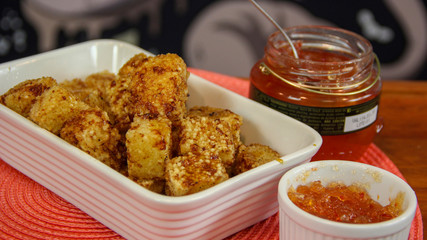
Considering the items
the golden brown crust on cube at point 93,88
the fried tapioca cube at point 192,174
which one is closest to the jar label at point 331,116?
the fried tapioca cube at point 192,174

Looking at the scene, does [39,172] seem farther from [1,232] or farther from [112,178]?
[112,178]

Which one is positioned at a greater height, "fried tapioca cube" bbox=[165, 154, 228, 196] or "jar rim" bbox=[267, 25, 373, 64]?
"jar rim" bbox=[267, 25, 373, 64]

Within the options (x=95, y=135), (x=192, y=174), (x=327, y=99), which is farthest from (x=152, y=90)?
(x=327, y=99)

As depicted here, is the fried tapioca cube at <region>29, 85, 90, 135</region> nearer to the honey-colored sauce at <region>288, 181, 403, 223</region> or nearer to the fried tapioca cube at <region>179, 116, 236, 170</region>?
the fried tapioca cube at <region>179, 116, 236, 170</region>

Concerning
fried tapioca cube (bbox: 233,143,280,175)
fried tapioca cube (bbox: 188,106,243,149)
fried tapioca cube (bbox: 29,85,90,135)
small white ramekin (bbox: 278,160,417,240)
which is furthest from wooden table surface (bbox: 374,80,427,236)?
fried tapioca cube (bbox: 29,85,90,135)

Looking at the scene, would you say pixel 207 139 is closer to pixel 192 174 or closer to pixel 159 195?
pixel 192 174

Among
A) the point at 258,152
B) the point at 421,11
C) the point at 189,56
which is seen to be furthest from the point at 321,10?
the point at 258,152
